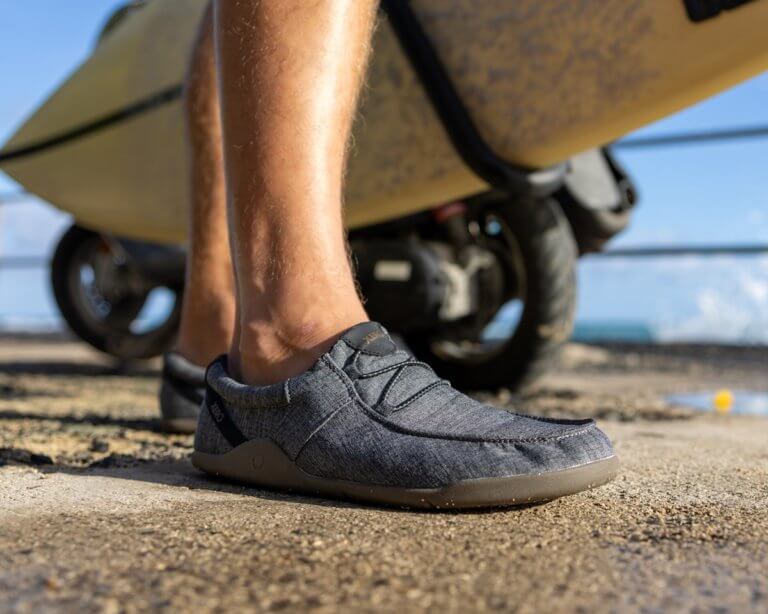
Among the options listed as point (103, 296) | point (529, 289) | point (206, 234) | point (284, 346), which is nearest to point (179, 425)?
point (206, 234)

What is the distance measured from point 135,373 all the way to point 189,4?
4.71 feet

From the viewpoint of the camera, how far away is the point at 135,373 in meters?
2.93

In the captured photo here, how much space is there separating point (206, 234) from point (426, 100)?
51cm

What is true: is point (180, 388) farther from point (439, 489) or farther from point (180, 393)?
point (439, 489)

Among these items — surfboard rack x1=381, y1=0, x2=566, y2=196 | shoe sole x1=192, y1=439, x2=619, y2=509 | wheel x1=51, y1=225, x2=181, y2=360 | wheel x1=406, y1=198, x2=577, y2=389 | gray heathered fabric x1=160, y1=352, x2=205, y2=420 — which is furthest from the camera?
wheel x1=51, y1=225, x2=181, y2=360

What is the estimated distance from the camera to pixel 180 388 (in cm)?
122

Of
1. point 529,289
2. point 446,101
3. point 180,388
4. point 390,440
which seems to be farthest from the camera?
point 529,289

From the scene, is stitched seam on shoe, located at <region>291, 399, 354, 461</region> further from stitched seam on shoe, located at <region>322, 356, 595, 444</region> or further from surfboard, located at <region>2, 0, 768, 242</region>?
surfboard, located at <region>2, 0, 768, 242</region>

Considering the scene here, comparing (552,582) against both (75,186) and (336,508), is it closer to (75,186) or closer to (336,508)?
(336,508)

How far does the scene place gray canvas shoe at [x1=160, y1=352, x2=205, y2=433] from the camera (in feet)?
3.95

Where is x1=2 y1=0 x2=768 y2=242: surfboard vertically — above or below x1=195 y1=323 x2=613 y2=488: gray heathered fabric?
above

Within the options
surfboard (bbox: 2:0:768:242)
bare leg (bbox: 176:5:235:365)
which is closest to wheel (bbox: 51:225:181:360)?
surfboard (bbox: 2:0:768:242)

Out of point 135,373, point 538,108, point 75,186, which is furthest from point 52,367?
point 538,108

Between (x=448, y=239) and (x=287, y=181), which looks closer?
(x=287, y=181)
